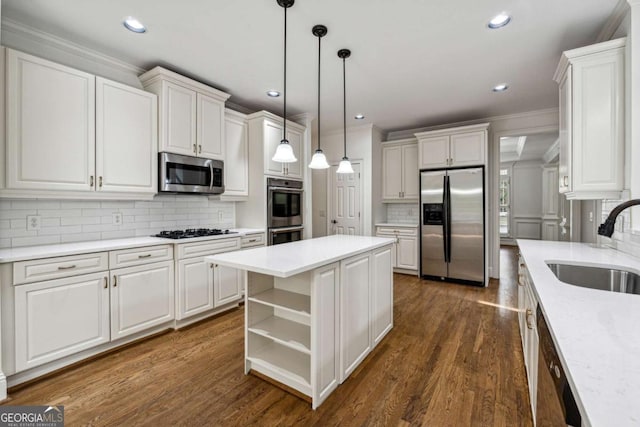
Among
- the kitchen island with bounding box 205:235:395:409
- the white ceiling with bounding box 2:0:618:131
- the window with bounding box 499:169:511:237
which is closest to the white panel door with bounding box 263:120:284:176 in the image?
the white ceiling with bounding box 2:0:618:131

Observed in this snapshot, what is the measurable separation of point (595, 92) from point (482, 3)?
103cm

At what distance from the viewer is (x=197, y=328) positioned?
288cm

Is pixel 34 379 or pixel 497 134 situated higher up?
pixel 497 134

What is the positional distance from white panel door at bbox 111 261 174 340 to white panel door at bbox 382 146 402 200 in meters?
3.90

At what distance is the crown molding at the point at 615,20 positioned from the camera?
1.96m

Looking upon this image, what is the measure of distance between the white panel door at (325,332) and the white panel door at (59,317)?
180 centimetres

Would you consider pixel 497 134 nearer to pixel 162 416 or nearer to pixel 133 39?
pixel 133 39

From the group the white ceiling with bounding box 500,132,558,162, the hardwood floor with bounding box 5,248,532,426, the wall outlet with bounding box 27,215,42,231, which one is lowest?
the hardwood floor with bounding box 5,248,532,426

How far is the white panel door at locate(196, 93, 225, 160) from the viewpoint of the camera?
125 inches

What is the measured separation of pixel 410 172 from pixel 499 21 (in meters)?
3.03

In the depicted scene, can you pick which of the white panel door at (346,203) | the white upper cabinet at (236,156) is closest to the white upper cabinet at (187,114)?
the white upper cabinet at (236,156)

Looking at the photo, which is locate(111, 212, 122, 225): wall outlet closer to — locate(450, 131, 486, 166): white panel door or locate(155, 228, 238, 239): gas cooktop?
locate(155, 228, 238, 239): gas cooktop

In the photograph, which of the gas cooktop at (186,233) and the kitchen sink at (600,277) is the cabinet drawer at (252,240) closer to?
the gas cooktop at (186,233)

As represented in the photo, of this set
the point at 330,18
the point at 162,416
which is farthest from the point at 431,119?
the point at 162,416
